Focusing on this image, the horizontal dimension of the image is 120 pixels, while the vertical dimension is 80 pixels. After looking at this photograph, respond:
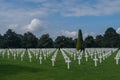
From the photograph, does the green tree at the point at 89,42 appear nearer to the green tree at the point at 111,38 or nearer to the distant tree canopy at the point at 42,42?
the distant tree canopy at the point at 42,42

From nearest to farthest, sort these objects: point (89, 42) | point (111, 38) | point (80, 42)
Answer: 1. point (80, 42)
2. point (89, 42)
3. point (111, 38)

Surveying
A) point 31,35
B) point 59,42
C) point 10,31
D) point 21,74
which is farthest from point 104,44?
point 21,74

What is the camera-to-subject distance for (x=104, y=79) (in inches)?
626

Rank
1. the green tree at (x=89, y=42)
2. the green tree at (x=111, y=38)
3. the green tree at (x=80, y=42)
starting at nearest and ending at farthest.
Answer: the green tree at (x=80, y=42), the green tree at (x=89, y=42), the green tree at (x=111, y=38)

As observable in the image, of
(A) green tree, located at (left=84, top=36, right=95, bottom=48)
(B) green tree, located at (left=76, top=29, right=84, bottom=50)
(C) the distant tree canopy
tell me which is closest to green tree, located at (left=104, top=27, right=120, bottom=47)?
(C) the distant tree canopy

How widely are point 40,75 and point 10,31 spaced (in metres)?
74.9

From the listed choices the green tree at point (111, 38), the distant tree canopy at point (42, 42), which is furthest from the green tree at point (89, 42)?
the green tree at point (111, 38)

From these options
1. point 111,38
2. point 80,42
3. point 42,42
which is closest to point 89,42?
point 42,42

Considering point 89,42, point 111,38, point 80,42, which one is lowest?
point 80,42

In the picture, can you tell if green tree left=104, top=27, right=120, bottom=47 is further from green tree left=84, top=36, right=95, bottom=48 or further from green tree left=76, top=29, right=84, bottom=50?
green tree left=76, top=29, right=84, bottom=50

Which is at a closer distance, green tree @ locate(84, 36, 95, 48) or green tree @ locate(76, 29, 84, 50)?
green tree @ locate(76, 29, 84, 50)

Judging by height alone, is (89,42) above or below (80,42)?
above

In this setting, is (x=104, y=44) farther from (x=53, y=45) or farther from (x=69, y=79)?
(x=69, y=79)

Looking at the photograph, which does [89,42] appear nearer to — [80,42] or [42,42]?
[42,42]
